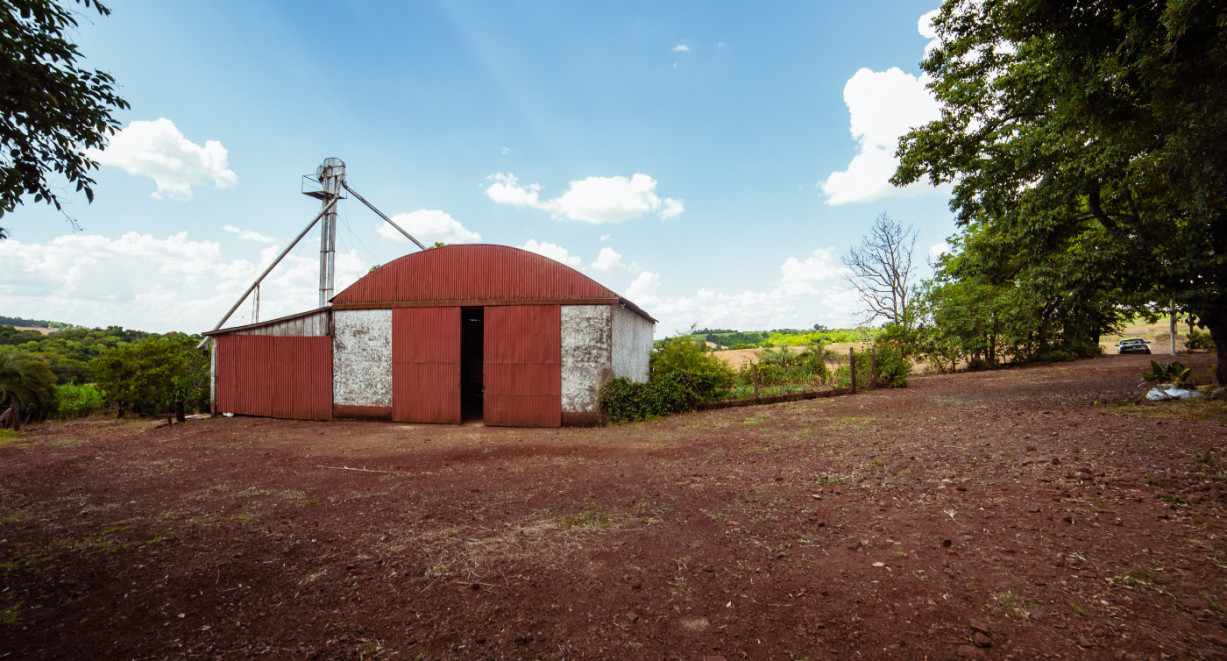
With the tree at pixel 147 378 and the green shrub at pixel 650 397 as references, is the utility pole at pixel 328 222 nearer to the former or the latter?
the tree at pixel 147 378

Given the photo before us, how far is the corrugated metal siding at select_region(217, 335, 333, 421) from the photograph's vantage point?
14.6 metres

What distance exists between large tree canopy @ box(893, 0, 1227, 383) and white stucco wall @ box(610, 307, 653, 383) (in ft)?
28.3

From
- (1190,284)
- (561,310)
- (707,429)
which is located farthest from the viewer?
(561,310)

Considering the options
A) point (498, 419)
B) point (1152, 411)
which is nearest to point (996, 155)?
point (1152, 411)

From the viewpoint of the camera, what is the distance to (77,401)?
1647cm

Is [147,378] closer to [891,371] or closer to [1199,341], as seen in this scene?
[891,371]

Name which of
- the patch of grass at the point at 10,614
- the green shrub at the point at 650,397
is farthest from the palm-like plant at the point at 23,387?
the green shrub at the point at 650,397

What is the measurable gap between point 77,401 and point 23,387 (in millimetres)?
2178

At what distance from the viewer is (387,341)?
47.2 feet

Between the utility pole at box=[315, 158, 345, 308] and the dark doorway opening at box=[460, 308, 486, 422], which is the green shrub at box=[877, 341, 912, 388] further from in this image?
the utility pole at box=[315, 158, 345, 308]

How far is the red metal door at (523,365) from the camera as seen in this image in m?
13.4

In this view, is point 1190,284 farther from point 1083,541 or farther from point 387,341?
point 387,341

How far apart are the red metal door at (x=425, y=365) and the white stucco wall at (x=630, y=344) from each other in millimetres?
4587

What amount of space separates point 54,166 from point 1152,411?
1669 centimetres
